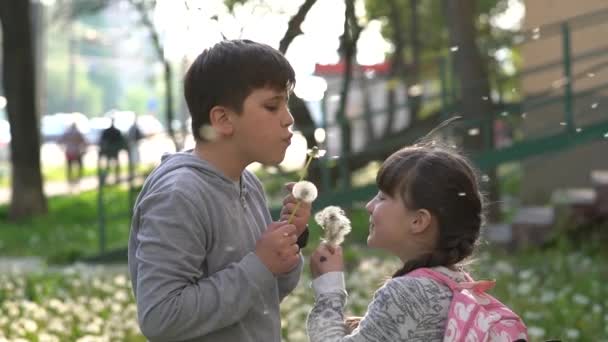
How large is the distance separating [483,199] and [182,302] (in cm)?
69

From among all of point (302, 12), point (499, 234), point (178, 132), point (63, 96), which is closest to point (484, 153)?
point (499, 234)

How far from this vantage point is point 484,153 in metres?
11.6

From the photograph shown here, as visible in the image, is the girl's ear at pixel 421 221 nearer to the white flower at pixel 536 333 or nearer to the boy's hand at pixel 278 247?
the boy's hand at pixel 278 247

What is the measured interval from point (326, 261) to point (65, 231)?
44.7 feet

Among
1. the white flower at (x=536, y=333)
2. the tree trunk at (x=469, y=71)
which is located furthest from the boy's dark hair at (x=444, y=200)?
the tree trunk at (x=469, y=71)

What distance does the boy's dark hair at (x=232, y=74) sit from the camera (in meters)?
2.71

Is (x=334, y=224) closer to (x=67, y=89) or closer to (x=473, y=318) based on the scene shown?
(x=473, y=318)

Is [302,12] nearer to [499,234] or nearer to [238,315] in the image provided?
[238,315]

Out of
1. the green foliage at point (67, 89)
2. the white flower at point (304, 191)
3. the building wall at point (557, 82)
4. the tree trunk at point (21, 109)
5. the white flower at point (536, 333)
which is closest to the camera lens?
the white flower at point (304, 191)

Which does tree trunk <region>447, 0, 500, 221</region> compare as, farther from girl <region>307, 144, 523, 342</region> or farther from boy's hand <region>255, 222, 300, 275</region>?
boy's hand <region>255, 222, 300, 275</region>

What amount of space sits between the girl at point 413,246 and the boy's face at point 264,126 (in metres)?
0.23

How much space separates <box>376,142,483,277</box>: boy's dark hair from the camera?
9.03ft

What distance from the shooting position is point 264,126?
2.76 meters

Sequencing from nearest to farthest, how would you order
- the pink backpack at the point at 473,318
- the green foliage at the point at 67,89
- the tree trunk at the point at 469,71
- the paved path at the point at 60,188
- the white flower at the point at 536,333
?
the pink backpack at the point at 473,318
the white flower at the point at 536,333
the tree trunk at the point at 469,71
the paved path at the point at 60,188
the green foliage at the point at 67,89
